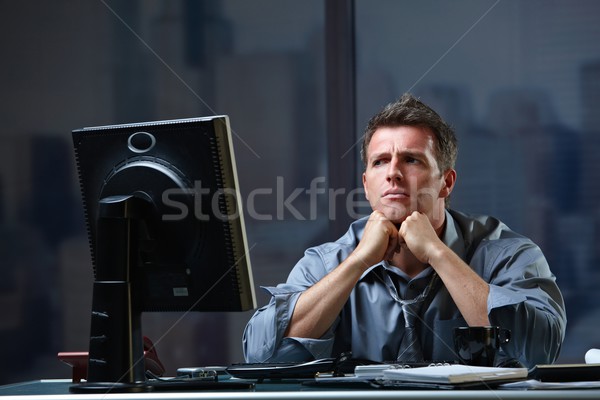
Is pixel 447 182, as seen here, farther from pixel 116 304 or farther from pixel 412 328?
pixel 116 304

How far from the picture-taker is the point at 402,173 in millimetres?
2117

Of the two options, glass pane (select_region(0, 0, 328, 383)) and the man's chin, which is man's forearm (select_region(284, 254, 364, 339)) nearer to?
the man's chin

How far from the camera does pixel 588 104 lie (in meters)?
3.04

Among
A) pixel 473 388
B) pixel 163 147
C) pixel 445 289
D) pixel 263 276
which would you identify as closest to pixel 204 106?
pixel 263 276

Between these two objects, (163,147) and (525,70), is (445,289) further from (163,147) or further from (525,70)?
(525,70)

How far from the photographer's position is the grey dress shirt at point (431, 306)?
184cm

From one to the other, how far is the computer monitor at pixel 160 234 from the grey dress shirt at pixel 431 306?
0.62m

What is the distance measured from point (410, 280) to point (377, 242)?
15 cm

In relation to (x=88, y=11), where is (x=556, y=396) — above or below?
below

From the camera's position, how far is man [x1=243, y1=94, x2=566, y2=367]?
1.93m

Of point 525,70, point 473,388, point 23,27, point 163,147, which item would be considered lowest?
point 473,388

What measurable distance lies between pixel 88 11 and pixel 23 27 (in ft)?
0.97

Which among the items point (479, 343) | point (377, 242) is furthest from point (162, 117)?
point (479, 343)

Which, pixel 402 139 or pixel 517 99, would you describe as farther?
pixel 517 99
